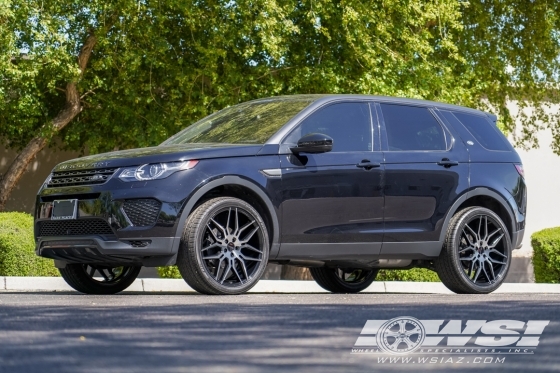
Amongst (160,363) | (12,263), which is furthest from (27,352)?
(12,263)

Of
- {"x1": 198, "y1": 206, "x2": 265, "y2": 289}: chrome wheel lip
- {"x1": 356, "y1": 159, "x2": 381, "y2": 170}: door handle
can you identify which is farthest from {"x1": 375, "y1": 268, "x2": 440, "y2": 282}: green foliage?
{"x1": 198, "y1": 206, "x2": 265, "y2": 289}: chrome wheel lip

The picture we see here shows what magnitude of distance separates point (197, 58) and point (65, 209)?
10.4m

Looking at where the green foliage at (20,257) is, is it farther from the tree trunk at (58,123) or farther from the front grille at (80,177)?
the tree trunk at (58,123)

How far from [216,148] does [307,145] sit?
0.82 metres

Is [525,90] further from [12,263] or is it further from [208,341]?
[208,341]

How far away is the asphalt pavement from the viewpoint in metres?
4.76

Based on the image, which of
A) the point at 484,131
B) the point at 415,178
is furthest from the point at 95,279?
the point at 484,131

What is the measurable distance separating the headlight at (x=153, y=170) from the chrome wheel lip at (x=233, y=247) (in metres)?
0.48

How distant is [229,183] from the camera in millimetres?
9219

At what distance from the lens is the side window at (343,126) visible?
33.1 feet

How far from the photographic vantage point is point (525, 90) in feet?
77.8

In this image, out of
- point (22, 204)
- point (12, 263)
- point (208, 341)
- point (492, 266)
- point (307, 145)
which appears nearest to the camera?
point (208, 341)

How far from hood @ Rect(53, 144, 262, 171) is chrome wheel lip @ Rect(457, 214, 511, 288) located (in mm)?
2533
